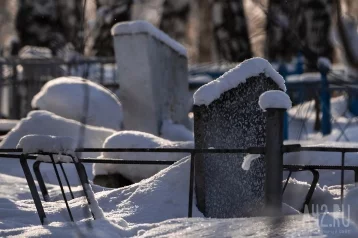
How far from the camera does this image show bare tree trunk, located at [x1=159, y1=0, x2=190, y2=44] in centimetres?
3064

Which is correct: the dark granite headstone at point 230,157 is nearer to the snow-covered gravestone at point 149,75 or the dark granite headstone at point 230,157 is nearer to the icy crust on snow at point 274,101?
the icy crust on snow at point 274,101

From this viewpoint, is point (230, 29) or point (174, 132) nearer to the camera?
point (174, 132)

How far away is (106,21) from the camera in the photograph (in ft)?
85.9

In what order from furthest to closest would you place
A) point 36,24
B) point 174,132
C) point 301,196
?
point 36,24
point 174,132
point 301,196

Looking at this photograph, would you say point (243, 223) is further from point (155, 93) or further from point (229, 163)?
point (155, 93)

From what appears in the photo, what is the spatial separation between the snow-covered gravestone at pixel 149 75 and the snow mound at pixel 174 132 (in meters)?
0.08

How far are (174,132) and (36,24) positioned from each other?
17.3 m

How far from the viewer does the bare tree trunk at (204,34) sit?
31797mm

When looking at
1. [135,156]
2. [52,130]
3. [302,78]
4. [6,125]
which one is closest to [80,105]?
[6,125]

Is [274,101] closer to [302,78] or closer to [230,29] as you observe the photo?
[302,78]

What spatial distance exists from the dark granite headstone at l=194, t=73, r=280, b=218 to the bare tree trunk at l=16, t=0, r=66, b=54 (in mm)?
21053

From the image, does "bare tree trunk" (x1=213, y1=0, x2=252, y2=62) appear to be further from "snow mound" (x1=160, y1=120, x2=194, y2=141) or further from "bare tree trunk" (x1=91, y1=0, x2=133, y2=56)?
"snow mound" (x1=160, y1=120, x2=194, y2=141)

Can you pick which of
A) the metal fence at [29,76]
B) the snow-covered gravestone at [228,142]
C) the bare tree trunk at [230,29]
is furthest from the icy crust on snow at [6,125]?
the bare tree trunk at [230,29]

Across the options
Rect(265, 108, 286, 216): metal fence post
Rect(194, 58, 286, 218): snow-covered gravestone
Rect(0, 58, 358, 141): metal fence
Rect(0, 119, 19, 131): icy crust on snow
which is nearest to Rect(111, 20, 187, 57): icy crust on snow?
Rect(0, 119, 19, 131): icy crust on snow
